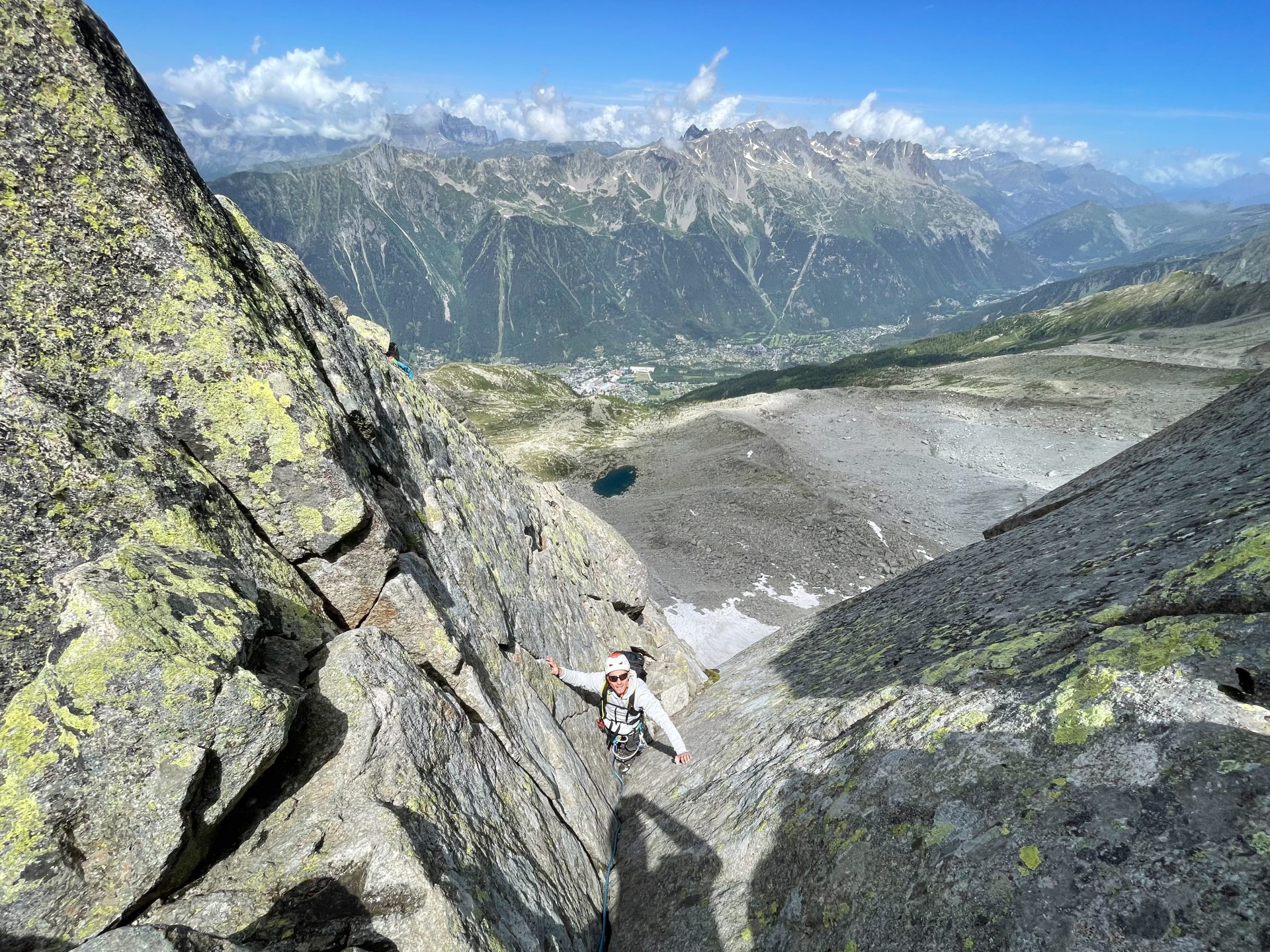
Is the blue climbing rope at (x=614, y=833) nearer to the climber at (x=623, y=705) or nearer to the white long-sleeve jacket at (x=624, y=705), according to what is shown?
the climber at (x=623, y=705)

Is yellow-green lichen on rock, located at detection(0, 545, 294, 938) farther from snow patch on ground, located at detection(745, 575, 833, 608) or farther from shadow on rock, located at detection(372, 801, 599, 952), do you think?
snow patch on ground, located at detection(745, 575, 833, 608)

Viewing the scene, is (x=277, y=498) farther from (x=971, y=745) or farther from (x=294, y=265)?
(x=971, y=745)

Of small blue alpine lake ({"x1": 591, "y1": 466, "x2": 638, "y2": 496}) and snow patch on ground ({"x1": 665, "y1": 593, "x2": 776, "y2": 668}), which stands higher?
small blue alpine lake ({"x1": 591, "y1": 466, "x2": 638, "y2": 496})

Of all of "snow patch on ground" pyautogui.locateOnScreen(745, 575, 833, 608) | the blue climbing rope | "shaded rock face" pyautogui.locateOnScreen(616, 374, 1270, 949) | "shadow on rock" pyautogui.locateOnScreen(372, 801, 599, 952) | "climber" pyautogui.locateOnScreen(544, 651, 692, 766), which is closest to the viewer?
"shaded rock face" pyautogui.locateOnScreen(616, 374, 1270, 949)

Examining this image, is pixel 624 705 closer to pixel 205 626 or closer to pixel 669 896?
pixel 669 896

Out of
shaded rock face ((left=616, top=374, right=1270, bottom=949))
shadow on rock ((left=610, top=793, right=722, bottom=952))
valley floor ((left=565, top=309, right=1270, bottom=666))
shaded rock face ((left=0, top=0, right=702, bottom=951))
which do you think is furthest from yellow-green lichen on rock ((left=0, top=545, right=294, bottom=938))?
valley floor ((left=565, top=309, right=1270, bottom=666))

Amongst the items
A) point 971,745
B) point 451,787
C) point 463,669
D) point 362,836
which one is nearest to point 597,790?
point 463,669

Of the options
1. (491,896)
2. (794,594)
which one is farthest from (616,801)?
(794,594)

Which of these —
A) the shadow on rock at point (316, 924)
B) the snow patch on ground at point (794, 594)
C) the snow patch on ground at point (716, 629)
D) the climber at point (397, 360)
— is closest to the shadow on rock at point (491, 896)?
the shadow on rock at point (316, 924)
